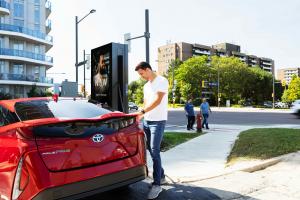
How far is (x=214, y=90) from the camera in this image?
291 feet

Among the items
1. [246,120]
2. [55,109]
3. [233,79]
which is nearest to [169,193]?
[55,109]

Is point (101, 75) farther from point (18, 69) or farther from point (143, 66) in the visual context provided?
point (18, 69)

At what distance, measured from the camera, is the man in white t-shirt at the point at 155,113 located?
5.02m

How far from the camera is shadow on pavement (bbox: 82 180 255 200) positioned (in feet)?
16.3

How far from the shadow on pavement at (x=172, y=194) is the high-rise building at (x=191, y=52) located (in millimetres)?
130750

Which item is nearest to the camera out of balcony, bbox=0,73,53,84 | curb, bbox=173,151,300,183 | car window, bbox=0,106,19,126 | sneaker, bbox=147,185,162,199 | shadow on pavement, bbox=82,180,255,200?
car window, bbox=0,106,19,126

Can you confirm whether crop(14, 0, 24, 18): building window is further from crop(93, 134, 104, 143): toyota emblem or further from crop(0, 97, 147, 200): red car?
crop(93, 134, 104, 143): toyota emblem

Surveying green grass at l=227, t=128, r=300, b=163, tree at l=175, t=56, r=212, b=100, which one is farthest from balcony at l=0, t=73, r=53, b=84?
green grass at l=227, t=128, r=300, b=163

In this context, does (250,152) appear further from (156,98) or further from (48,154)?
(48,154)

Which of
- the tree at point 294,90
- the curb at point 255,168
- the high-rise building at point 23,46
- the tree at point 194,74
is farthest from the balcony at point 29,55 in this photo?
the tree at point 294,90

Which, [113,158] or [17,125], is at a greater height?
[17,125]

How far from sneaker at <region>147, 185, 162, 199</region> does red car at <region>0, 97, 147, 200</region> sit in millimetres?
568

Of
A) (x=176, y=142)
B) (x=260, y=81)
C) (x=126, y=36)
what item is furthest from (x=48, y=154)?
(x=260, y=81)

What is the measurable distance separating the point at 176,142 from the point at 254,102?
3418 inches
